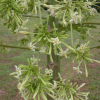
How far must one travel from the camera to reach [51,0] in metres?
1.37

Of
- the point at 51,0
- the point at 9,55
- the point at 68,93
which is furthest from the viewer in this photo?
the point at 9,55

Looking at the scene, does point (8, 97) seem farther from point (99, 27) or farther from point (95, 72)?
point (99, 27)

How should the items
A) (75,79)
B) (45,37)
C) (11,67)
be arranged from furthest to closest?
(11,67)
(75,79)
(45,37)

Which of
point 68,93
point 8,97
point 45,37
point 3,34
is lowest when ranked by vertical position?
point 8,97

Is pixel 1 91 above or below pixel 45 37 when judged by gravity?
below

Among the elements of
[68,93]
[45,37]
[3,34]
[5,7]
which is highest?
[5,7]

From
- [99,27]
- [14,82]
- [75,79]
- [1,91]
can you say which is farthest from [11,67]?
[99,27]

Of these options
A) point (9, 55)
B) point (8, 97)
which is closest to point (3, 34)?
point (9, 55)

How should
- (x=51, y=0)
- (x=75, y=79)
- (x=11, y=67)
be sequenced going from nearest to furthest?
(x=51, y=0) → (x=75, y=79) → (x=11, y=67)

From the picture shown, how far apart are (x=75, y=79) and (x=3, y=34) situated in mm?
5199

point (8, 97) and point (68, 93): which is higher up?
point (68, 93)

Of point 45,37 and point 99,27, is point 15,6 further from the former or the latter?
point 99,27

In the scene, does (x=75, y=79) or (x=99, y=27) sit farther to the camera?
(x=99, y=27)

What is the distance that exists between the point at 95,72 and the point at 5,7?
13.1 feet
